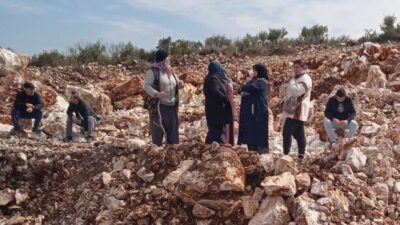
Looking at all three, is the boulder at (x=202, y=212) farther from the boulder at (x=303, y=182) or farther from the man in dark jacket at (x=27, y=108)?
the man in dark jacket at (x=27, y=108)

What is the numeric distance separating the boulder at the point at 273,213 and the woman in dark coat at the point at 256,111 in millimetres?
1454

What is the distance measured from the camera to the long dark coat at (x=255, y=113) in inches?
248

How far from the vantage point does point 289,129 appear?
6.66 metres

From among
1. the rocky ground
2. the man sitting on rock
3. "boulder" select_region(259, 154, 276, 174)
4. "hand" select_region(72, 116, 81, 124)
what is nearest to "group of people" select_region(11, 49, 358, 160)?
the rocky ground

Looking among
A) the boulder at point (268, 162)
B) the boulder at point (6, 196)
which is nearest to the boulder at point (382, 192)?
the boulder at point (268, 162)

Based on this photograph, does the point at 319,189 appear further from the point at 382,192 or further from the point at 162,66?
the point at 162,66

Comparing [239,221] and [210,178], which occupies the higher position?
[210,178]

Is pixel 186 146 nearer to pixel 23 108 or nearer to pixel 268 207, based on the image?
pixel 268 207

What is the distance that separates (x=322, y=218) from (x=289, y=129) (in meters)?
2.00

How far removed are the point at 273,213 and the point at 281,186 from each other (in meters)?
0.26

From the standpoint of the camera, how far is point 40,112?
9023mm

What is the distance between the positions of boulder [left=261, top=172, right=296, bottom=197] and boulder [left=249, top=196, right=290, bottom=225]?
0.06 m

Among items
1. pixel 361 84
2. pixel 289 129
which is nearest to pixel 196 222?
pixel 289 129

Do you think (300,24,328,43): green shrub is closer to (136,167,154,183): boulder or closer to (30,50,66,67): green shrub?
(30,50,66,67): green shrub
